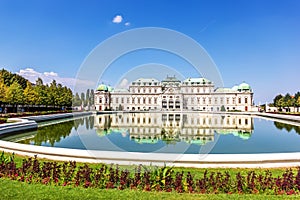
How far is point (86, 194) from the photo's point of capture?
4574mm

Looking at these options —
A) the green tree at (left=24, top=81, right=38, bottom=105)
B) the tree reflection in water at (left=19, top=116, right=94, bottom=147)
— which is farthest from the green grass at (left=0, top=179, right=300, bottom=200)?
the green tree at (left=24, top=81, right=38, bottom=105)

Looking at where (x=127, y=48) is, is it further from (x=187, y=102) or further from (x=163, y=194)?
(x=187, y=102)

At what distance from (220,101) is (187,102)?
32.5 feet

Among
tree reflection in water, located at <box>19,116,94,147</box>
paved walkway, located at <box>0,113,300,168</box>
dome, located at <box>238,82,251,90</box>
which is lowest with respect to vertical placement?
tree reflection in water, located at <box>19,116,94,147</box>

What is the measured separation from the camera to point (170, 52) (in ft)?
29.6

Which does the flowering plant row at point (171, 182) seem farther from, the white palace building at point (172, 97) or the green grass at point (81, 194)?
the white palace building at point (172, 97)

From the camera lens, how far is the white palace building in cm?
6688

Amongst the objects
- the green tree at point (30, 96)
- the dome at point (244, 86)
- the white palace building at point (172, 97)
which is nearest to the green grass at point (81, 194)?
the green tree at point (30, 96)

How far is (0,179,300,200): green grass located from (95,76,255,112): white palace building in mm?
59293

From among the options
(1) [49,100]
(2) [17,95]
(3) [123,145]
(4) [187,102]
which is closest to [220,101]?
(4) [187,102]

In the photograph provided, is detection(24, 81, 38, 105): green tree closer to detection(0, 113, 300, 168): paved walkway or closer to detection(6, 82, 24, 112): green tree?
detection(6, 82, 24, 112): green tree

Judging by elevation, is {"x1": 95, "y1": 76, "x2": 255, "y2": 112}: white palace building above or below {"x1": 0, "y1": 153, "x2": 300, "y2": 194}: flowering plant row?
above

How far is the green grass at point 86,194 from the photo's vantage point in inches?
175

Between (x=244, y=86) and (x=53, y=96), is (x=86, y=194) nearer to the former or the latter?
(x=53, y=96)
